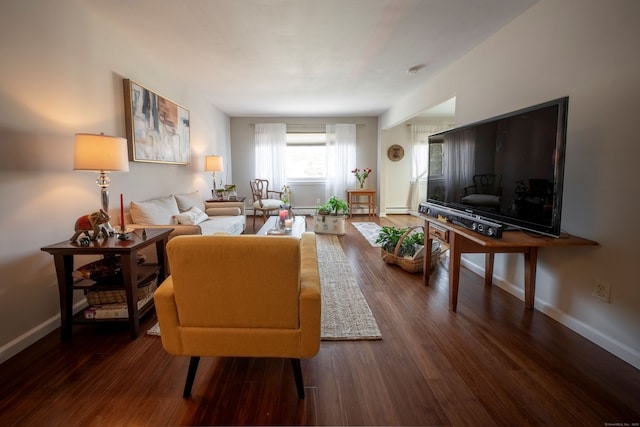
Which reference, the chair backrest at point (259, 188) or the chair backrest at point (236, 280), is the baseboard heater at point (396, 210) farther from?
the chair backrest at point (236, 280)

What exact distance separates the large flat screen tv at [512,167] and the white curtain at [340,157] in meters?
4.03

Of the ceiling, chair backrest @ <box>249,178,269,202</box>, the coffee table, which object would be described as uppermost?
the ceiling

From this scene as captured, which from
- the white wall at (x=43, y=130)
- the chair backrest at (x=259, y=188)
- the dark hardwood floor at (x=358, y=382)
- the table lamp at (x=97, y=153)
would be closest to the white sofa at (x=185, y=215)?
the white wall at (x=43, y=130)

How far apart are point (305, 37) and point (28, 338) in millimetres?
3149

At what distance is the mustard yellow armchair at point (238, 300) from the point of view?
4.03ft

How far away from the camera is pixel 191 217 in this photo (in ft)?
10.9

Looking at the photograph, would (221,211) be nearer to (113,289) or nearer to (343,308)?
(113,289)

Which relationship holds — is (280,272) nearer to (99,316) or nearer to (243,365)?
(243,365)

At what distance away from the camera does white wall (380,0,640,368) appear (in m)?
1.64

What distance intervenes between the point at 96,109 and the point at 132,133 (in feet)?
1.40

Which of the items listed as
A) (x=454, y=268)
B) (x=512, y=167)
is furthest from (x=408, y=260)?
(x=512, y=167)

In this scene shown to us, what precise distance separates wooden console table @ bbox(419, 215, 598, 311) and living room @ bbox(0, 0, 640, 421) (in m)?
0.10

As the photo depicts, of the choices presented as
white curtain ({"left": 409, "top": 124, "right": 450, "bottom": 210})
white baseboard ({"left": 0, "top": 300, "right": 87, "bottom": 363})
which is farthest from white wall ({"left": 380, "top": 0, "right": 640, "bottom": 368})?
white curtain ({"left": 409, "top": 124, "right": 450, "bottom": 210})

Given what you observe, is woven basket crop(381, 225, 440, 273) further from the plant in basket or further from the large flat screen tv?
the large flat screen tv
